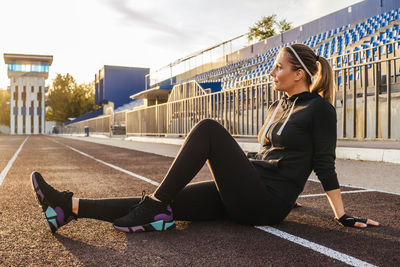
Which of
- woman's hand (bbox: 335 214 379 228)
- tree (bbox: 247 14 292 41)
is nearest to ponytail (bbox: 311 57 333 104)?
woman's hand (bbox: 335 214 379 228)

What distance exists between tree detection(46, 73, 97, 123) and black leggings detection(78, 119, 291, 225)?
Result: 261 feet

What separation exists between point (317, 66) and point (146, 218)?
5.16 ft

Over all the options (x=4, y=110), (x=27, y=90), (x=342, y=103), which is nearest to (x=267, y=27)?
(x=342, y=103)

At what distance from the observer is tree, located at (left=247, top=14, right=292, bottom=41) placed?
3997 cm

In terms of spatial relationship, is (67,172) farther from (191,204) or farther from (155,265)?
(155,265)

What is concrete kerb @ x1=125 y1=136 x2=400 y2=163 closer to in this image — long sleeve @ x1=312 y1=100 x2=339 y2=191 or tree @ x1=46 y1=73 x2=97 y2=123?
long sleeve @ x1=312 y1=100 x2=339 y2=191

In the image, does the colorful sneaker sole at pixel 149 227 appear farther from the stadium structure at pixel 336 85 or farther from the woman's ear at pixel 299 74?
the stadium structure at pixel 336 85

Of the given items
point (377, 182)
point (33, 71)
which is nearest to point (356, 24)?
point (377, 182)

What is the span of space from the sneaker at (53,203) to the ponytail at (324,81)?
6.03 feet

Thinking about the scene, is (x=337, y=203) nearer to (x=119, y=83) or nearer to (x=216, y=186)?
(x=216, y=186)

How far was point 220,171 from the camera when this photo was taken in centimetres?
238

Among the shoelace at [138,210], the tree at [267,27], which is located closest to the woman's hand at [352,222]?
the shoelace at [138,210]

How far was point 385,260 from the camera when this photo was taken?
1887 millimetres

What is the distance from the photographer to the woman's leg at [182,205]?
2.46m
